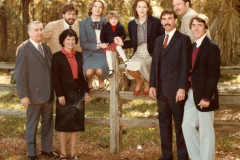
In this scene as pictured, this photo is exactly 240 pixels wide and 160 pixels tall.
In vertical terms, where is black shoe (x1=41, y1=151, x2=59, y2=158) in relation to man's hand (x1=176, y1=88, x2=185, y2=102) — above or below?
below

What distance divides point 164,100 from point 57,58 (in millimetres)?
1739

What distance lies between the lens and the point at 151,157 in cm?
477

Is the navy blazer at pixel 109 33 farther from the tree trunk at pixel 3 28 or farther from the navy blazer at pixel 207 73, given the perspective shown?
the tree trunk at pixel 3 28

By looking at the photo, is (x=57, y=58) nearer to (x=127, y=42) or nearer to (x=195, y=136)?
(x=127, y=42)

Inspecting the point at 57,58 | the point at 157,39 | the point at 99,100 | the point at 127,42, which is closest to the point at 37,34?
the point at 57,58

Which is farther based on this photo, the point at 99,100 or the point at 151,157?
the point at 99,100

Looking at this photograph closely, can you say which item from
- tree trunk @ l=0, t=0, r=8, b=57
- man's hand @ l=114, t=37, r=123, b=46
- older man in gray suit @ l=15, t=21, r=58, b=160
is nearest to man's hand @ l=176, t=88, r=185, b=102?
man's hand @ l=114, t=37, r=123, b=46

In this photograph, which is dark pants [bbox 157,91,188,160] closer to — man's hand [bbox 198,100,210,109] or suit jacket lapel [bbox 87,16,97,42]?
man's hand [bbox 198,100,210,109]

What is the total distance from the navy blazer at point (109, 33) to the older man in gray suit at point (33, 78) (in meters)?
0.96

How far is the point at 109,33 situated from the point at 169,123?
165 cm

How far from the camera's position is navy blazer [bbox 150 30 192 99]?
3742mm

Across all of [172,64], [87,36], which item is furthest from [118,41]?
[172,64]

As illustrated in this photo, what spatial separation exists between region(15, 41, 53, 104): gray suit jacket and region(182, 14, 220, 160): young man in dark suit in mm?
2216

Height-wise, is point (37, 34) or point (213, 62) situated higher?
point (37, 34)
